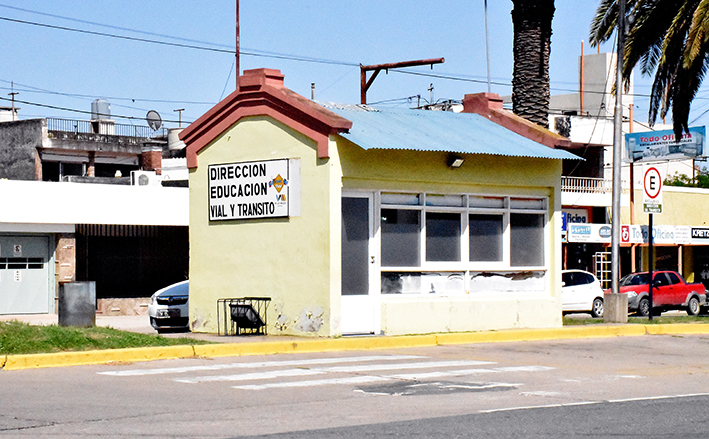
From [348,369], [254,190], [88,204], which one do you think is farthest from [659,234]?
[348,369]

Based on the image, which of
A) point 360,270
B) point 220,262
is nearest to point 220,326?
point 220,262

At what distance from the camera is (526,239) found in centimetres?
2031

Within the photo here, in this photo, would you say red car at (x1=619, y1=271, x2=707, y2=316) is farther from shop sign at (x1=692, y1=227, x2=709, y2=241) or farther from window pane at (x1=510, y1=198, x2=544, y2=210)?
window pane at (x1=510, y1=198, x2=544, y2=210)

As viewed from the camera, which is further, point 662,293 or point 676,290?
point 676,290

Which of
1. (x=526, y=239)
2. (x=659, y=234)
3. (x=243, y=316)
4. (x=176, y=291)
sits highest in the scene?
(x=659, y=234)

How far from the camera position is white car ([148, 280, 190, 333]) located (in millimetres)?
21906

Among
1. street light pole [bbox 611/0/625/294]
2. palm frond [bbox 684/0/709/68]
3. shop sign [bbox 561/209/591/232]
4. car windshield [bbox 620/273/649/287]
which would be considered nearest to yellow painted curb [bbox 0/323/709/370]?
street light pole [bbox 611/0/625/294]

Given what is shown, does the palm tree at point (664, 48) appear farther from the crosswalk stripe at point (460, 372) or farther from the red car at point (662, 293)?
the crosswalk stripe at point (460, 372)

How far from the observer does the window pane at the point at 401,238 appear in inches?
719

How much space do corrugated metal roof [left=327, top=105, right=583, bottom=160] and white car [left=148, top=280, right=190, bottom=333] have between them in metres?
6.06

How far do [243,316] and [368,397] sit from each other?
7.09 m

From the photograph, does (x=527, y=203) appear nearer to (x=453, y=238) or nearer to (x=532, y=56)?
(x=453, y=238)

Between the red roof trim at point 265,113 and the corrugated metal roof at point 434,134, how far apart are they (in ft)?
1.40

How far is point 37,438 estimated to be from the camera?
7859 mm
